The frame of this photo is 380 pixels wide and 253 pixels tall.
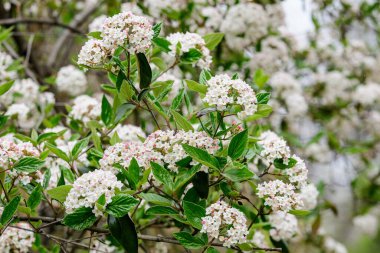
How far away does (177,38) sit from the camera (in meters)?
1.65

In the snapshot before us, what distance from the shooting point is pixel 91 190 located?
1252 millimetres

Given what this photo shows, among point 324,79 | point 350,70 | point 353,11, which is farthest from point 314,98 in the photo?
point 353,11

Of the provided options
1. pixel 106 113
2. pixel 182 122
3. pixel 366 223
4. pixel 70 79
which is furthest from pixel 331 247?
pixel 182 122

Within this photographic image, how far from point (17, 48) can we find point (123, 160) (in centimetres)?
227

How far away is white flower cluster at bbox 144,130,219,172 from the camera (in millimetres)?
1349

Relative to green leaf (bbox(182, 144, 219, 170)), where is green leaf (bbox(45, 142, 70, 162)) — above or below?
below

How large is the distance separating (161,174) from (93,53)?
39 cm

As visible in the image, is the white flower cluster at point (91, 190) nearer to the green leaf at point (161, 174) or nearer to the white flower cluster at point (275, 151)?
the green leaf at point (161, 174)

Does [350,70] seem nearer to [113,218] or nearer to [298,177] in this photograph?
[298,177]

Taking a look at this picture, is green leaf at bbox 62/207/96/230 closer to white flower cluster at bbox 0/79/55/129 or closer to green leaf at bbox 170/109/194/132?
green leaf at bbox 170/109/194/132

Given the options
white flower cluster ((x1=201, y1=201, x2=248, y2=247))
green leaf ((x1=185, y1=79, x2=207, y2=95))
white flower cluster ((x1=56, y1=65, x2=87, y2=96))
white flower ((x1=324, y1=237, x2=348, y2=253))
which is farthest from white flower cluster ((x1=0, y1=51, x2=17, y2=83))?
white flower ((x1=324, y1=237, x2=348, y2=253))

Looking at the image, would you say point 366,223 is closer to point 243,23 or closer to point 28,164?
point 243,23

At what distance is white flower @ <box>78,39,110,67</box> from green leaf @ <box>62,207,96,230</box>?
1.37 feet

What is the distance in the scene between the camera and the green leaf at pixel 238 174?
4.23ft
